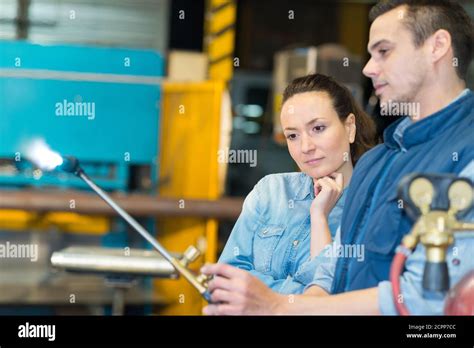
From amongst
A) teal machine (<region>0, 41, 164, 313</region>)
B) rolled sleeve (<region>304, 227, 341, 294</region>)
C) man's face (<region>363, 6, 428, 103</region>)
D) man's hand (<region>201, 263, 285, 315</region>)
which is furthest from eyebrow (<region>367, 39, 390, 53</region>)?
teal machine (<region>0, 41, 164, 313</region>)

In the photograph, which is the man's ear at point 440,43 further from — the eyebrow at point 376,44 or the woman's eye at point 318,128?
the woman's eye at point 318,128

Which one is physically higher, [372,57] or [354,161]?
[372,57]

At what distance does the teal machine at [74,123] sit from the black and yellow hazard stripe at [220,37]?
65.6 inches

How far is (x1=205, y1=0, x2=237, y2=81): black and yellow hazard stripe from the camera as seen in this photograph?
4.39m

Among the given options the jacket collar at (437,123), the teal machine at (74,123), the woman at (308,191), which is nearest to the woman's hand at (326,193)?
the woman at (308,191)

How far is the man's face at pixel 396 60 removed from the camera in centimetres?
169

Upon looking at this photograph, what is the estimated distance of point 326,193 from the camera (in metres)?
1.77

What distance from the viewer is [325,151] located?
69.9 inches

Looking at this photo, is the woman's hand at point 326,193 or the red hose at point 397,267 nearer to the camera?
the red hose at point 397,267

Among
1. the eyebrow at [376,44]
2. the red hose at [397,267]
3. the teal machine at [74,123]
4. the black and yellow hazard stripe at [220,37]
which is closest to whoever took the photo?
the red hose at [397,267]
